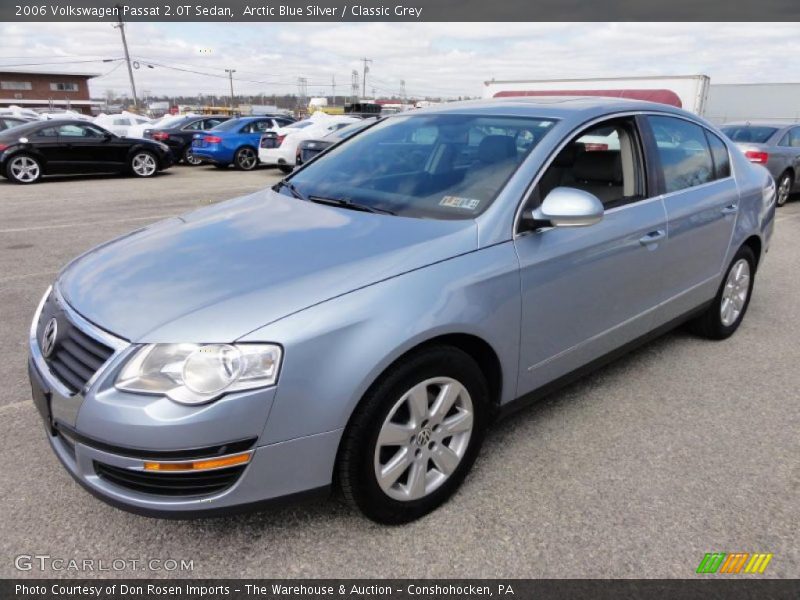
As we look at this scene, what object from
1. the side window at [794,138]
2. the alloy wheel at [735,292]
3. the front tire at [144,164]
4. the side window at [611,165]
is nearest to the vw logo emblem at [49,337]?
the side window at [611,165]

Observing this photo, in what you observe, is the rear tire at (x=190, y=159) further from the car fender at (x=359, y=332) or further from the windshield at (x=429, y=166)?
the car fender at (x=359, y=332)

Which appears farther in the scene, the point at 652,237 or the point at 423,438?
the point at 652,237

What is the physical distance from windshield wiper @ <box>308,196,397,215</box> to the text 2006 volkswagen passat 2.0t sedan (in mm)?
13

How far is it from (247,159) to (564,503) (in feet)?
52.2

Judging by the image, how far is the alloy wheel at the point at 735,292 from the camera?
4219mm

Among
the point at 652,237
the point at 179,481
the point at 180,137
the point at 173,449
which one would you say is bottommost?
the point at 179,481

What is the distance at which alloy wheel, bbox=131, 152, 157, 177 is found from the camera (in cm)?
1464

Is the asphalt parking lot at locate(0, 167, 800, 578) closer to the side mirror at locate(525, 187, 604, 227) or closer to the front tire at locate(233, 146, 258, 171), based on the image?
the side mirror at locate(525, 187, 604, 227)

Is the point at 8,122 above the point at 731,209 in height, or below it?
above

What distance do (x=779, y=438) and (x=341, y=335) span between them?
244 cm

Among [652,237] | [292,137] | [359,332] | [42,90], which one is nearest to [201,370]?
[359,332]

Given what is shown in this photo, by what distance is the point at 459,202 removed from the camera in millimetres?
2672

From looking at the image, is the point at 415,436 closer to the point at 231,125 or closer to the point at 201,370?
the point at 201,370

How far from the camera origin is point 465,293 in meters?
2.33
